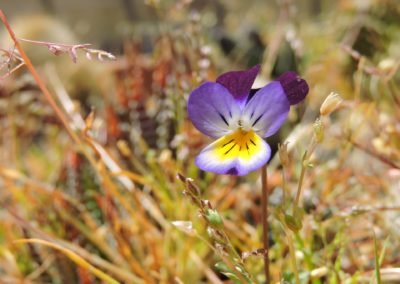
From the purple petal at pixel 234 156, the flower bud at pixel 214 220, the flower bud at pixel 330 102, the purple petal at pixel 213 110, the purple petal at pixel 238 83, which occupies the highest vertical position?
the purple petal at pixel 238 83

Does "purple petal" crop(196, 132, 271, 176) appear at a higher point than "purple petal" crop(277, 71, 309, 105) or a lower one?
lower

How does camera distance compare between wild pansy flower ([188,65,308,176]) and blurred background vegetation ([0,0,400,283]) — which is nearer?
wild pansy flower ([188,65,308,176])

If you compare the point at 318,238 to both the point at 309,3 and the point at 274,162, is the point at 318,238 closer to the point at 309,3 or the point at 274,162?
the point at 274,162

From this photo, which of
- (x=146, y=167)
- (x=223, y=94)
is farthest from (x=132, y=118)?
(x=223, y=94)

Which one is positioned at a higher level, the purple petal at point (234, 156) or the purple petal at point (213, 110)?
the purple petal at point (213, 110)

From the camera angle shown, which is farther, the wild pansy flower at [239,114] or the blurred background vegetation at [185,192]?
the blurred background vegetation at [185,192]
